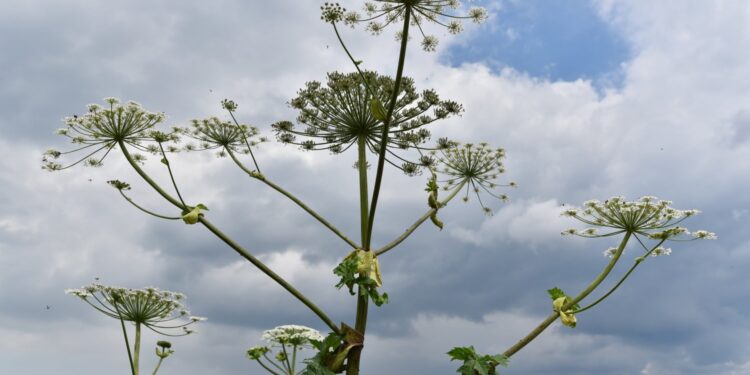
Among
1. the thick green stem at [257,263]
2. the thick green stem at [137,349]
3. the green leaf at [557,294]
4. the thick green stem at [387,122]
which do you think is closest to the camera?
the thick green stem at [387,122]

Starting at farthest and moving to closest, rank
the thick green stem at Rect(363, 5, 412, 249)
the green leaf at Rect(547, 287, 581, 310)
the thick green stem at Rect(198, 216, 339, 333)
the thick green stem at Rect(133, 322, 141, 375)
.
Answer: the thick green stem at Rect(133, 322, 141, 375) → the green leaf at Rect(547, 287, 581, 310) → the thick green stem at Rect(198, 216, 339, 333) → the thick green stem at Rect(363, 5, 412, 249)

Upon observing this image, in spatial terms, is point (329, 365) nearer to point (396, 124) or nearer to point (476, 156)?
point (396, 124)

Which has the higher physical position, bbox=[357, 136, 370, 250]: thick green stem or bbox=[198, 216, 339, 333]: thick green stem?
bbox=[357, 136, 370, 250]: thick green stem

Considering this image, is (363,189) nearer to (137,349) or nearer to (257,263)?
(257,263)

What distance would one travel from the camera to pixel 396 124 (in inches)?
494

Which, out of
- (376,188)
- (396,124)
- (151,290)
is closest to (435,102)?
(396,124)

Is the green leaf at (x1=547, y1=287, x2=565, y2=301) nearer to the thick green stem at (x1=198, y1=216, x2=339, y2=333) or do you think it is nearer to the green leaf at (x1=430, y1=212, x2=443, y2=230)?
the green leaf at (x1=430, y1=212, x2=443, y2=230)

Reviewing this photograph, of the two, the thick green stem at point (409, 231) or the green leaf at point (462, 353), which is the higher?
the thick green stem at point (409, 231)

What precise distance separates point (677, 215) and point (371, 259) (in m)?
5.29

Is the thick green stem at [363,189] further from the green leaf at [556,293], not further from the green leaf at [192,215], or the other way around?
the green leaf at [556,293]

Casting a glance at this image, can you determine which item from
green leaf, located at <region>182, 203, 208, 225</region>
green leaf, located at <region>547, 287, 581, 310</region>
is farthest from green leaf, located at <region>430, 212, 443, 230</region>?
green leaf, located at <region>182, 203, 208, 225</region>

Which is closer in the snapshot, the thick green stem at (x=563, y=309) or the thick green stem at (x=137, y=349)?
the thick green stem at (x=563, y=309)

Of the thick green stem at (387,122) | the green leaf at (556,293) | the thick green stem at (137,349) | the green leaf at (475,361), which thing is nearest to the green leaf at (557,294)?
the green leaf at (556,293)

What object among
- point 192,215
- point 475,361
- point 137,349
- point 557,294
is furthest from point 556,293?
point 137,349
